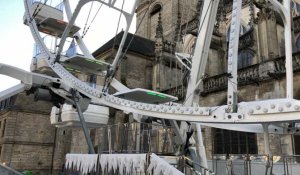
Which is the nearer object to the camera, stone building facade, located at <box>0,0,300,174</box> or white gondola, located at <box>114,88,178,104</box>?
white gondola, located at <box>114,88,178,104</box>

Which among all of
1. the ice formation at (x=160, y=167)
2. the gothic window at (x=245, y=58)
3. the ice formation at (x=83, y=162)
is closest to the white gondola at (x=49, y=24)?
the ice formation at (x=83, y=162)

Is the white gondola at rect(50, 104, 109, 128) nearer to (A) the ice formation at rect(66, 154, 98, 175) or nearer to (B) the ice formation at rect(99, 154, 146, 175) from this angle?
(A) the ice formation at rect(66, 154, 98, 175)

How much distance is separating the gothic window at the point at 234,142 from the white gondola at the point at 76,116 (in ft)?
30.2

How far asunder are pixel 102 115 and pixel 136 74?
18.9 m

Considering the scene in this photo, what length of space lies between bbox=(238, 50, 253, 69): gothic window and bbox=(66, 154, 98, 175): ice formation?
1582cm

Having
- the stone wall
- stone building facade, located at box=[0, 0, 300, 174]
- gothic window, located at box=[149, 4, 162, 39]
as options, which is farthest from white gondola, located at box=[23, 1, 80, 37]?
gothic window, located at box=[149, 4, 162, 39]

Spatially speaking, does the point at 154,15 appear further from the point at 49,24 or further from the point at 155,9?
the point at 49,24

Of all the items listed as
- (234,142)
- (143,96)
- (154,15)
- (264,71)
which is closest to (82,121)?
(143,96)

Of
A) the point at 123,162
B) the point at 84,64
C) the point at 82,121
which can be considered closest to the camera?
the point at 123,162

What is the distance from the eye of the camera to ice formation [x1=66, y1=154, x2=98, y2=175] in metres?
6.84

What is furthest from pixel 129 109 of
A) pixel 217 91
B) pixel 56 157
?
pixel 56 157

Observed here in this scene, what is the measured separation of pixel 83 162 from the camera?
23.4 feet

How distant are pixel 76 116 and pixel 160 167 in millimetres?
4417

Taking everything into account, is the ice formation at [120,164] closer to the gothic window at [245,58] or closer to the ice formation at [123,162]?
the ice formation at [123,162]
